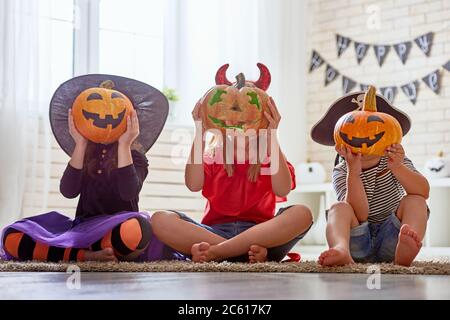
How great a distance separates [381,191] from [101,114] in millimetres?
Result: 888

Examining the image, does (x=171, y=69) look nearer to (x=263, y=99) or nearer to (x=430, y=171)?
(x=430, y=171)

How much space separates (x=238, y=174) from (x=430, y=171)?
2.28 m

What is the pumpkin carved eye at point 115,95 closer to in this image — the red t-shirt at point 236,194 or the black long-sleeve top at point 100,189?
the black long-sleeve top at point 100,189

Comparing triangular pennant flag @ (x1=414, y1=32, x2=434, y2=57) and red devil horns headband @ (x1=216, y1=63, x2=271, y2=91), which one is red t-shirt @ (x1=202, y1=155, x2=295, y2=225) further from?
triangular pennant flag @ (x1=414, y1=32, x2=434, y2=57)

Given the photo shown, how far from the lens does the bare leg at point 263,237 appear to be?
2.20 meters

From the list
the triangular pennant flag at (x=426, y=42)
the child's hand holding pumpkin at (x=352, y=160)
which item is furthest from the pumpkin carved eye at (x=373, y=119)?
the triangular pennant flag at (x=426, y=42)

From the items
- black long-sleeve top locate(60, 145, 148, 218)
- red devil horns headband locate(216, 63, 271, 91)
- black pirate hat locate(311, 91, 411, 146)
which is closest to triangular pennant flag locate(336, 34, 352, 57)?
black pirate hat locate(311, 91, 411, 146)

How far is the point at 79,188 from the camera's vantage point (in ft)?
8.07

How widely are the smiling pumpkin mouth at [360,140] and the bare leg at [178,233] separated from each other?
0.48 meters

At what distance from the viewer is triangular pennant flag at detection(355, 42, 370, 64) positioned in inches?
201

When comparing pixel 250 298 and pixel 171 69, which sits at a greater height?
pixel 171 69

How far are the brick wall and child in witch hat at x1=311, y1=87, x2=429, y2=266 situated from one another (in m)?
2.38

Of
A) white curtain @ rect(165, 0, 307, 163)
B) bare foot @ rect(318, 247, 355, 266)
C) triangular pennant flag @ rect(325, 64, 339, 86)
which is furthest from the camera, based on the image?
triangular pennant flag @ rect(325, 64, 339, 86)
